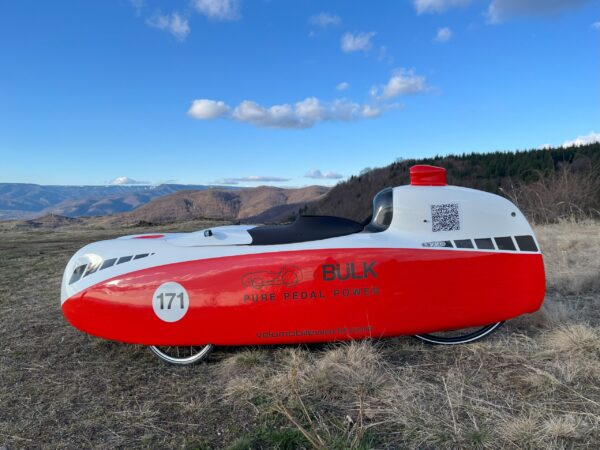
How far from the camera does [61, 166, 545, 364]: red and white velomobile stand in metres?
3.27

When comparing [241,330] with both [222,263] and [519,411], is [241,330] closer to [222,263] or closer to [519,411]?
[222,263]

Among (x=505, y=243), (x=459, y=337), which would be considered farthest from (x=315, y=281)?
(x=505, y=243)

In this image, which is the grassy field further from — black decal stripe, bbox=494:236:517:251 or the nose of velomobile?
black decal stripe, bbox=494:236:517:251

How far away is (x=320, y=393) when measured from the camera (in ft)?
9.11

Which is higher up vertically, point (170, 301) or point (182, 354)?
point (170, 301)

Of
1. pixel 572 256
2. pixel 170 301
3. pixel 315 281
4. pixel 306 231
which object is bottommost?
pixel 572 256

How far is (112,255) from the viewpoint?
3500 mm

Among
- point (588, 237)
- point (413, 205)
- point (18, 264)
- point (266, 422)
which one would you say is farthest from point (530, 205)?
point (18, 264)

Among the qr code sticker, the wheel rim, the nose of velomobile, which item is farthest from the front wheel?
the nose of velomobile

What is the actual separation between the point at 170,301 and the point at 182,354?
24.8 inches

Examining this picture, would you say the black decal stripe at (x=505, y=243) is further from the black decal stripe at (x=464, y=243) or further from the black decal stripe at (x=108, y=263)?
the black decal stripe at (x=108, y=263)

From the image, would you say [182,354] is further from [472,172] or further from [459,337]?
[472,172]

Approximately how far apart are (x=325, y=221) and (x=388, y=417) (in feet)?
5.58

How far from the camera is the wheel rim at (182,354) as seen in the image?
3.43m
